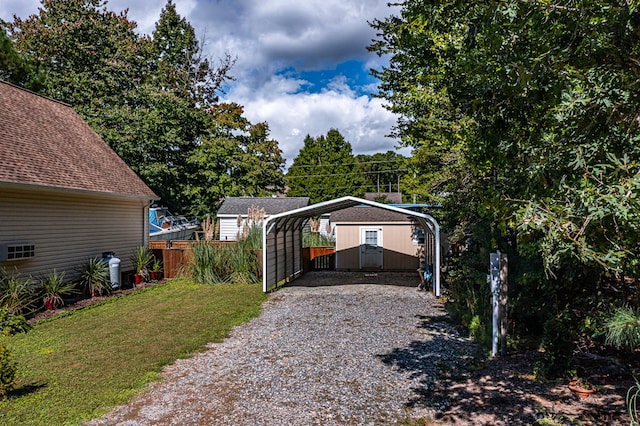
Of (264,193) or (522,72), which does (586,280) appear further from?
(264,193)

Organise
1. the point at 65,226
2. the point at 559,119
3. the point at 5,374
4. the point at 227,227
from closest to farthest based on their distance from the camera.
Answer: the point at 559,119, the point at 5,374, the point at 65,226, the point at 227,227

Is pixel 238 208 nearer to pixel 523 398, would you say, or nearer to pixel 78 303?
pixel 78 303

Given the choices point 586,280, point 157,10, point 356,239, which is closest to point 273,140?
point 157,10

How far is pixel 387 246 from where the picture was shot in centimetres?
1734

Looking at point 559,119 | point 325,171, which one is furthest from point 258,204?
point 559,119

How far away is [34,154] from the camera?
10.7m

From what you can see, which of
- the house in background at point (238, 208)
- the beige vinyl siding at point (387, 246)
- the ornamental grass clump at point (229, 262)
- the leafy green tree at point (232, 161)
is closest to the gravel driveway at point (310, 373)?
the ornamental grass clump at point (229, 262)

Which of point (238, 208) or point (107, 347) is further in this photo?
point (238, 208)

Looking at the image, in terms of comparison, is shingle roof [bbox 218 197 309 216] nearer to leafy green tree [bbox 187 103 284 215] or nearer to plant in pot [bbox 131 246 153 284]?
leafy green tree [bbox 187 103 284 215]

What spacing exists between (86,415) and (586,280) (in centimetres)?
620

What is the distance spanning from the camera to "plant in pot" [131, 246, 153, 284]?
13.4 meters

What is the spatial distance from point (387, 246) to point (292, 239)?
13.9ft

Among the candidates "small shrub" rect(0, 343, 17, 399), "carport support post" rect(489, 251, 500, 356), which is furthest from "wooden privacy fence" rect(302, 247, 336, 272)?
"small shrub" rect(0, 343, 17, 399)

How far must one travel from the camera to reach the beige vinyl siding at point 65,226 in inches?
372
